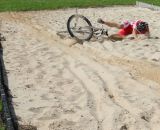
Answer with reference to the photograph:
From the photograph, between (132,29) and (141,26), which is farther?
(132,29)

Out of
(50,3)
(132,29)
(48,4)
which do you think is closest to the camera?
(132,29)

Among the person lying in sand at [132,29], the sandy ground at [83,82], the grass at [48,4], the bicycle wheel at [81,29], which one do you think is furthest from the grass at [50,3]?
the person lying in sand at [132,29]

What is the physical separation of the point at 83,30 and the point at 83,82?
14.3 feet

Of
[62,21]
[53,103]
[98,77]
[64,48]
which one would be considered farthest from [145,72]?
[62,21]

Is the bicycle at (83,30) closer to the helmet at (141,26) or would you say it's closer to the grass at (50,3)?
the helmet at (141,26)

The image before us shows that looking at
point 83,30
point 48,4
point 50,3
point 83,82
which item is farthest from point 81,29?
point 50,3

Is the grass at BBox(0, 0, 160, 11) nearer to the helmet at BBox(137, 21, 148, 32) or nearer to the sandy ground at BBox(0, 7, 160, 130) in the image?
the sandy ground at BBox(0, 7, 160, 130)

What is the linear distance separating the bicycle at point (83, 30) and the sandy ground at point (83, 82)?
0.36m

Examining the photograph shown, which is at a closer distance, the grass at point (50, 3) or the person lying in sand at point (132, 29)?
the person lying in sand at point (132, 29)

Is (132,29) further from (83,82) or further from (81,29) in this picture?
(83,82)

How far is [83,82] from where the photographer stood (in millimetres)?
8633

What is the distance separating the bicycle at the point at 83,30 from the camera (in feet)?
41.4

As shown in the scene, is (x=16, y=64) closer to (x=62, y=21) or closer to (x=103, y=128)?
(x=103, y=128)

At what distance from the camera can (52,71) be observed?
9422mm
